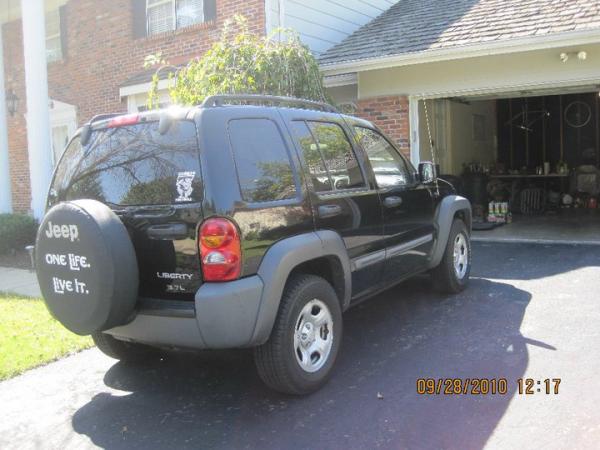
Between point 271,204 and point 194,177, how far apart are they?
509 millimetres

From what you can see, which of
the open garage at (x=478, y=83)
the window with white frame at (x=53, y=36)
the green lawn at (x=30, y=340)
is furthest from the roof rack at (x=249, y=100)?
the window with white frame at (x=53, y=36)

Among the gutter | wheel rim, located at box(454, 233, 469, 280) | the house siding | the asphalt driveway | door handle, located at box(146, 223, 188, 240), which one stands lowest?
the asphalt driveway

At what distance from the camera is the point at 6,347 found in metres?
5.06

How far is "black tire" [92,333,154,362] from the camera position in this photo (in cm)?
442

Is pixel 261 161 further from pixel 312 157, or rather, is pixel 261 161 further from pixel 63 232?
pixel 63 232

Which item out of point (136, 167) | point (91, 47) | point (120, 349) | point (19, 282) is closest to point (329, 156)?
point (136, 167)

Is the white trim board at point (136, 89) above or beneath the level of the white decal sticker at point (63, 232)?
above

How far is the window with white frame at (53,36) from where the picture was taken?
44.8ft

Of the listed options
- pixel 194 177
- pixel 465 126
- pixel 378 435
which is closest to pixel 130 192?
pixel 194 177

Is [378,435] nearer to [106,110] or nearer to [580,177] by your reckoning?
[106,110]

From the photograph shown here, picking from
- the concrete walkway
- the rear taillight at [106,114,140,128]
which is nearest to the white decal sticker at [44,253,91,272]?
the rear taillight at [106,114,140,128]

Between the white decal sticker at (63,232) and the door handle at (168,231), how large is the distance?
0.42 m

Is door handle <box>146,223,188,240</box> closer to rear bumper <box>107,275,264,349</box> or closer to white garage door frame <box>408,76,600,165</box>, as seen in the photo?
rear bumper <box>107,275,264,349</box>

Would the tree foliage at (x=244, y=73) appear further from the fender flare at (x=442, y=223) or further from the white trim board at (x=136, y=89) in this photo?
the white trim board at (x=136, y=89)
